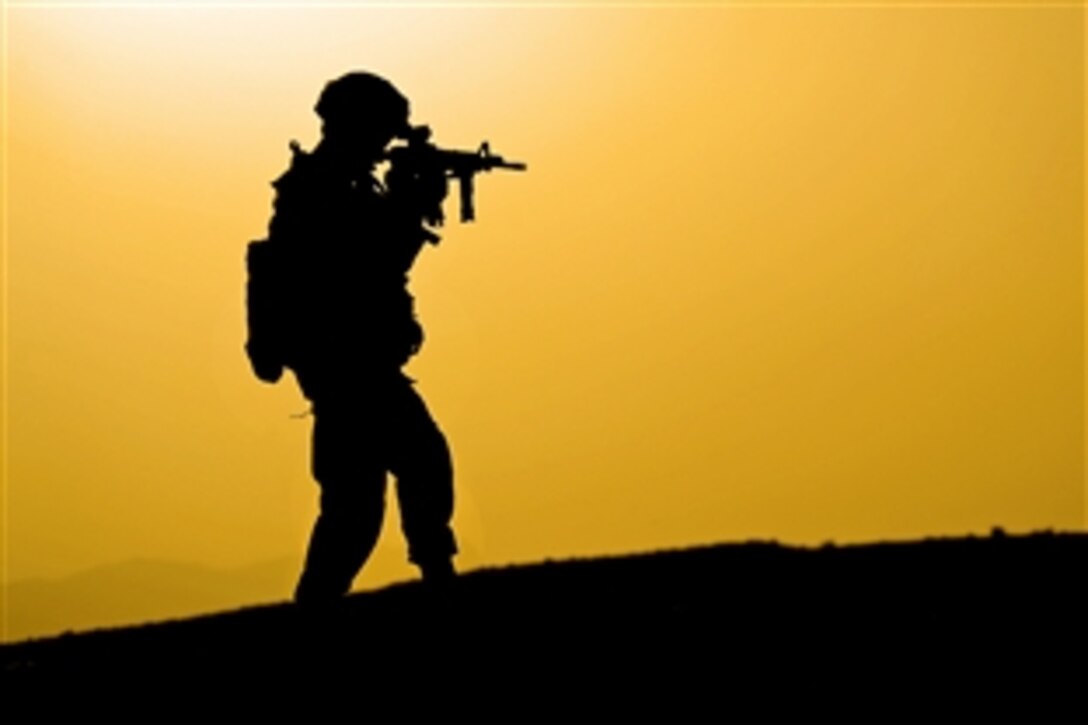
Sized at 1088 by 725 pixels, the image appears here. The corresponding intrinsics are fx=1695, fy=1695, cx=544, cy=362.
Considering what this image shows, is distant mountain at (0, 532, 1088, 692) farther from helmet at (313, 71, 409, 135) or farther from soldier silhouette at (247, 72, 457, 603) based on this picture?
helmet at (313, 71, 409, 135)

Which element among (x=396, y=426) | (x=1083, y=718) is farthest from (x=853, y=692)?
(x=396, y=426)

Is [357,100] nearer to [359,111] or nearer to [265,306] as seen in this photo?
[359,111]

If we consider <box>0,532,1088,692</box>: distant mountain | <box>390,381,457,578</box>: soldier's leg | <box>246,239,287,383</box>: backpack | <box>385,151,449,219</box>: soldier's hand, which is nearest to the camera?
<box>0,532,1088,692</box>: distant mountain

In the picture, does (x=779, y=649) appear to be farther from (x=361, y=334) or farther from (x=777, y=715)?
(x=361, y=334)

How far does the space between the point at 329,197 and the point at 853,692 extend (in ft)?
14.2

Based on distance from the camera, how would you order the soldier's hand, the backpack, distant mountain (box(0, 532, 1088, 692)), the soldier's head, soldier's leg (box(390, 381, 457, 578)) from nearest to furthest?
distant mountain (box(0, 532, 1088, 692)), the backpack, the soldier's head, soldier's leg (box(390, 381, 457, 578)), the soldier's hand

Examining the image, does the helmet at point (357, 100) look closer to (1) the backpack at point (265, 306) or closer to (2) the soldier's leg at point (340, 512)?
(1) the backpack at point (265, 306)

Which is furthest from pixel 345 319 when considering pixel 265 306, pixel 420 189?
pixel 420 189

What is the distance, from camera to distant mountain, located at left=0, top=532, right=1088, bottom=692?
8.98 metres

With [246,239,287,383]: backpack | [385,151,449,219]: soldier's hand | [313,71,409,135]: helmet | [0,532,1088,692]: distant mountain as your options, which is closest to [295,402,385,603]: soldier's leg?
[0,532,1088,692]: distant mountain

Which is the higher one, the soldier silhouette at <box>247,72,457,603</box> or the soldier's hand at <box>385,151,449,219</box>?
the soldier's hand at <box>385,151,449,219</box>

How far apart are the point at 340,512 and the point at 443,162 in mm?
2539

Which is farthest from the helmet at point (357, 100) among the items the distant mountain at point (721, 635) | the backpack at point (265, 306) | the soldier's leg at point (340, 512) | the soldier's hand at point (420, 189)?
the distant mountain at point (721, 635)

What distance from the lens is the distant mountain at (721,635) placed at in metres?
8.98
